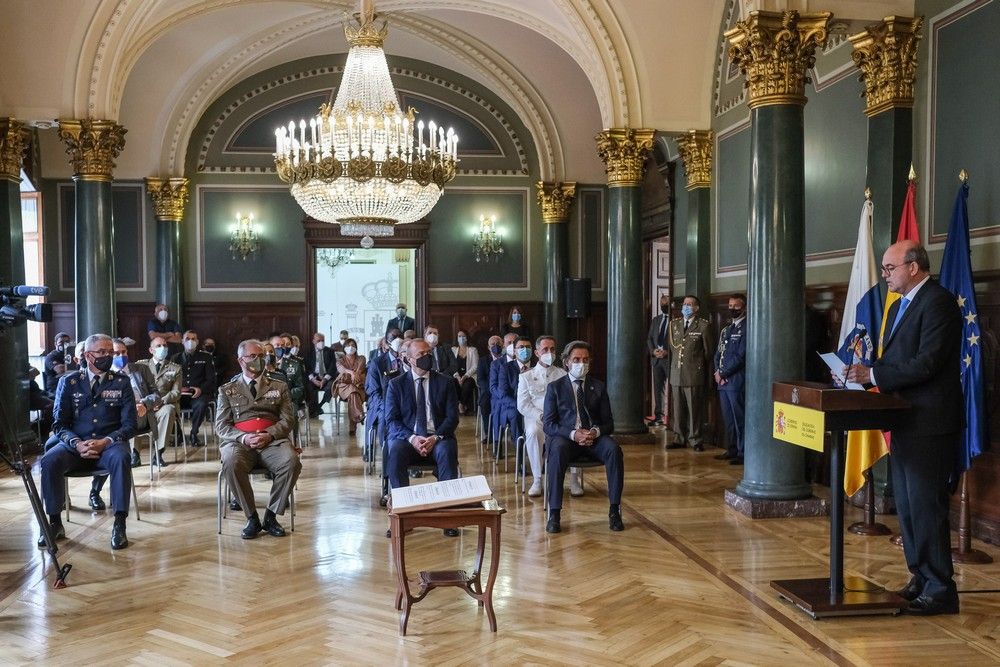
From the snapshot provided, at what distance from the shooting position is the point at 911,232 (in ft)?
20.2

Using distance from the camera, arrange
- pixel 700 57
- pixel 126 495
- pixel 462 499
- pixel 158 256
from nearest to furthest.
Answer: pixel 462 499
pixel 126 495
pixel 700 57
pixel 158 256

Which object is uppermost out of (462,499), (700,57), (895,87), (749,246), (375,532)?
(700,57)

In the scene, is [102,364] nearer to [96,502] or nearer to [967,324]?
[96,502]

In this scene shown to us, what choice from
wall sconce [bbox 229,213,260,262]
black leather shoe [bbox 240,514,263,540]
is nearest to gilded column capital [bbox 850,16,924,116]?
black leather shoe [bbox 240,514,263,540]

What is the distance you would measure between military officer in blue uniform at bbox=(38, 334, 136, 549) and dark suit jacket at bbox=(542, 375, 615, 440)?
118 inches

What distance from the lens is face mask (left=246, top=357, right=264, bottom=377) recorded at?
647 cm

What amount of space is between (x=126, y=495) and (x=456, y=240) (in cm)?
985

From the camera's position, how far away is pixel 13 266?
966 centimetres

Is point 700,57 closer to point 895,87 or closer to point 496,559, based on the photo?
point 895,87

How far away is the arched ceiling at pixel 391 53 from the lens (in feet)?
29.9

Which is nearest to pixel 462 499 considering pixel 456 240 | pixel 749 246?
pixel 749 246

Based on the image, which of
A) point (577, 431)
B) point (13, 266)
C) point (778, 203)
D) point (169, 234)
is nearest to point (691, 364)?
point (778, 203)

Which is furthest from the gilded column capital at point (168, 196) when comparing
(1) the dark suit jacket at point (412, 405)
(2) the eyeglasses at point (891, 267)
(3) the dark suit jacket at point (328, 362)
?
(2) the eyeglasses at point (891, 267)

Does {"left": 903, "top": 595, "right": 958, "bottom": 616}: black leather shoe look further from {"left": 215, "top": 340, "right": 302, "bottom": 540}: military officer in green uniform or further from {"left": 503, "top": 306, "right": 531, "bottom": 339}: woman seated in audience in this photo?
{"left": 503, "top": 306, "right": 531, "bottom": 339}: woman seated in audience
